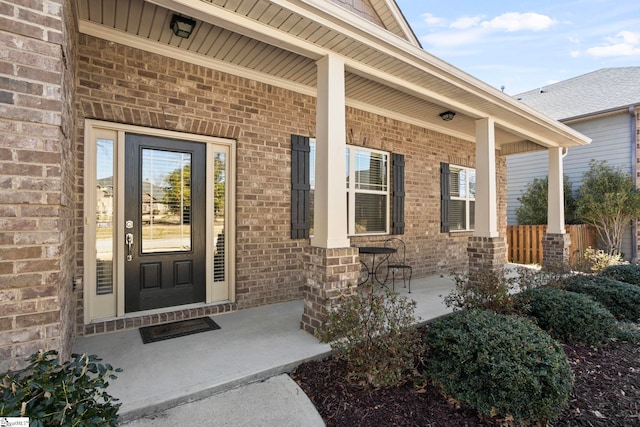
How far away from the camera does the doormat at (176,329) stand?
3123 mm

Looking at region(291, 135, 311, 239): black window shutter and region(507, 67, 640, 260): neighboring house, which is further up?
region(507, 67, 640, 260): neighboring house

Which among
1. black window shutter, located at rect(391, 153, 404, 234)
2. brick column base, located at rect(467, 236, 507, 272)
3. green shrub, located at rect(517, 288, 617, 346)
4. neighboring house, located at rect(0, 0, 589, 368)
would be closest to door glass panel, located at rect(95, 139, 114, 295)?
neighboring house, located at rect(0, 0, 589, 368)

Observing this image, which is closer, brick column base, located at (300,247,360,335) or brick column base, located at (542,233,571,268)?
brick column base, located at (300,247,360,335)

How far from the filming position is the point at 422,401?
2.24m

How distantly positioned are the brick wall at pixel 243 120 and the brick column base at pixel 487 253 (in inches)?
59.4

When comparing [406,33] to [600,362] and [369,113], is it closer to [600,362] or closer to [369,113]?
[369,113]

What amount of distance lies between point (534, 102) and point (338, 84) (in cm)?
1266

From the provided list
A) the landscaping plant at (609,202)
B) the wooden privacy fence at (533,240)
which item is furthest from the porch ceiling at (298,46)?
the landscaping plant at (609,202)

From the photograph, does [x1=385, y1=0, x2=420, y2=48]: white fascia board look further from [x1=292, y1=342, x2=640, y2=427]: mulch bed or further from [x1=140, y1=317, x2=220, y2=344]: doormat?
[x1=140, y1=317, x2=220, y2=344]: doormat

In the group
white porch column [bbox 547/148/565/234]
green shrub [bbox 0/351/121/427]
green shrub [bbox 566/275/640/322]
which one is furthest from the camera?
white porch column [bbox 547/148/565/234]

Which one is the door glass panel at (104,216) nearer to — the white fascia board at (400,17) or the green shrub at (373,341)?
the green shrub at (373,341)

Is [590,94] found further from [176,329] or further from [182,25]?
[176,329]

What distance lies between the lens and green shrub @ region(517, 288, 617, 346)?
10.8 feet

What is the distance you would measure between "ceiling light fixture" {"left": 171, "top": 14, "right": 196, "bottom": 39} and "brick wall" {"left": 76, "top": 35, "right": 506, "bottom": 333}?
1.72 ft
